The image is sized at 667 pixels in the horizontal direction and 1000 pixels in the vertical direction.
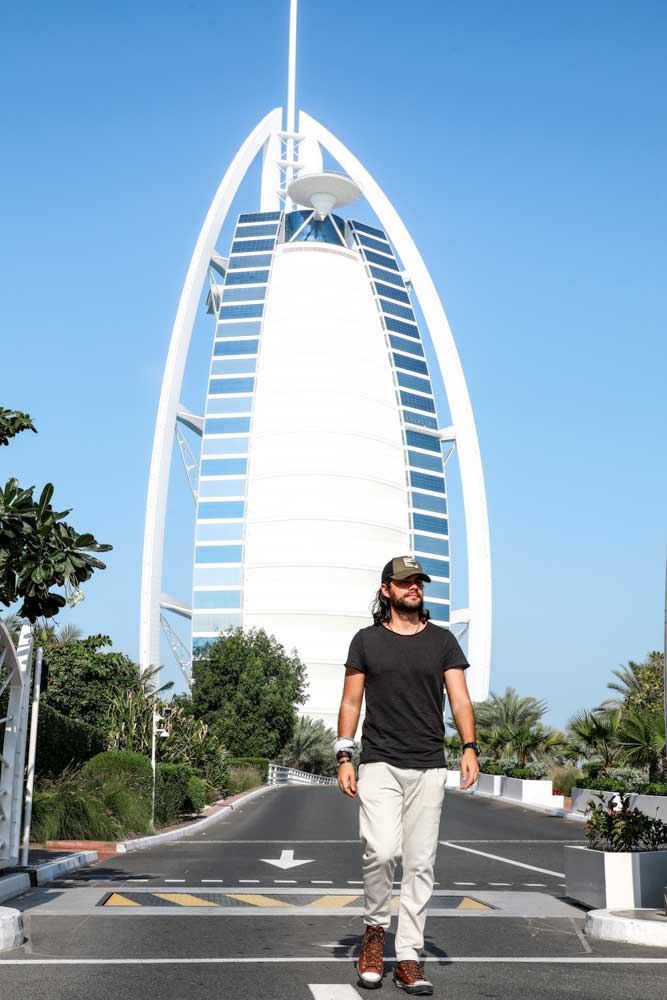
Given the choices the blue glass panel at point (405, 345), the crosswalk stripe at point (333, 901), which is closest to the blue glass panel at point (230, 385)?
the blue glass panel at point (405, 345)

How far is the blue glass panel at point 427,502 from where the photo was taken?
124 meters

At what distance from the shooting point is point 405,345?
13075 centimetres

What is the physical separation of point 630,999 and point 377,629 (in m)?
2.23

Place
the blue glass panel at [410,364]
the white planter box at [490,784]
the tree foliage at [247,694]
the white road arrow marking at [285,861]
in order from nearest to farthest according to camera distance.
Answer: the white road arrow marking at [285,861], the white planter box at [490,784], the tree foliage at [247,694], the blue glass panel at [410,364]

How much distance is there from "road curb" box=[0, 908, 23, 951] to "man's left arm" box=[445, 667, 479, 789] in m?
3.06

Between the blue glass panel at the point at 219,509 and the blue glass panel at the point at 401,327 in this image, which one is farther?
the blue glass panel at the point at 401,327

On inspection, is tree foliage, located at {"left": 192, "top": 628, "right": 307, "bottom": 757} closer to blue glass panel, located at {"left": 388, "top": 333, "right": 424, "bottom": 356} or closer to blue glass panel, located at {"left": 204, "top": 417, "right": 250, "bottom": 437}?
blue glass panel, located at {"left": 204, "top": 417, "right": 250, "bottom": 437}

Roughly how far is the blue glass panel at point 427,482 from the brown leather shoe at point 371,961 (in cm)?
11898

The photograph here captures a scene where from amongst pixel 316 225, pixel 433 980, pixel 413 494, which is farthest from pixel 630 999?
pixel 316 225

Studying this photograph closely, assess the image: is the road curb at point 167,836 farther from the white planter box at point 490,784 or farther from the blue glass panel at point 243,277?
the blue glass panel at point 243,277

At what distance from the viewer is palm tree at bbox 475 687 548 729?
2773 inches

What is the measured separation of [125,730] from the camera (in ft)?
104

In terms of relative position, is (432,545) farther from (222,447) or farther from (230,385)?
(230,385)

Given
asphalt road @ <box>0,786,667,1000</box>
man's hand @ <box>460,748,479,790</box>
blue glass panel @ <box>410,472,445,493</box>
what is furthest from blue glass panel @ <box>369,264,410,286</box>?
man's hand @ <box>460,748,479,790</box>
